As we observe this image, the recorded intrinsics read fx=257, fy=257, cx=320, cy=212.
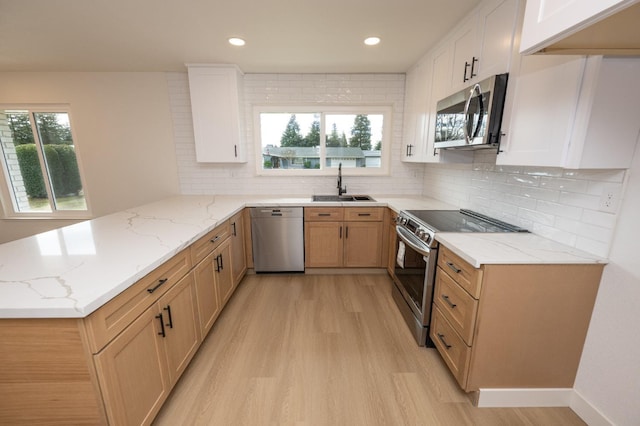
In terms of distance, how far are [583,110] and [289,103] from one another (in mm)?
2839

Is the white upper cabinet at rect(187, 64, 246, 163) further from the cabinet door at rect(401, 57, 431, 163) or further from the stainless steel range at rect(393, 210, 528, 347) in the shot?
the stainless steel range at rect(393, 210, 528, 347)

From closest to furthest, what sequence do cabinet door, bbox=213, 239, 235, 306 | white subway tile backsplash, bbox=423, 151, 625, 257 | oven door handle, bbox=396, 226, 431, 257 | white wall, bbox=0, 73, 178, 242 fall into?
white subway tile backsplash, bbox=423, 151, 625, 257, oven door handle, bbox=396, 226, 431, 257, cabinet door, bbox=213, 239, 235, 306, white wall, bbox=0, 73, 178, 242

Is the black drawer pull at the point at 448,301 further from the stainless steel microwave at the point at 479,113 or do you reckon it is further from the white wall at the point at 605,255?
the stainless steel microwave at the point at 479,113

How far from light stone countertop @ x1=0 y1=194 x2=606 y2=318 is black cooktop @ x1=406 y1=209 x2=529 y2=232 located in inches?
6.1


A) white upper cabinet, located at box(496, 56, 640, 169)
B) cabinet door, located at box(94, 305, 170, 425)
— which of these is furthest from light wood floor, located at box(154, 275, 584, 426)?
white upper cabinet, located at box(496, 56, 640, 169)

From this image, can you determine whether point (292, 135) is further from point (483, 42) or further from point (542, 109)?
point (542, 109)

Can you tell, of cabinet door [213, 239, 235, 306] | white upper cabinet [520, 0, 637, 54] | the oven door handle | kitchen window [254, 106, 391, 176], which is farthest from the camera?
kitchen window [254, 106, 391, 176]

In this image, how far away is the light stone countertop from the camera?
95 centimetres

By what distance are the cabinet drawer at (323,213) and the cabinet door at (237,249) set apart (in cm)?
76

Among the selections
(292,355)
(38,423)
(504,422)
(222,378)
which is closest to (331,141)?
(292,355)

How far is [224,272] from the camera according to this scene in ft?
7.78

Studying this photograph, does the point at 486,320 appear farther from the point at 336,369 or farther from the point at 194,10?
the point at 194,10

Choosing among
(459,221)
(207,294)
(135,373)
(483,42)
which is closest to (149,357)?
(135,373)

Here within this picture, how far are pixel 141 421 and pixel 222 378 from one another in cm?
53
